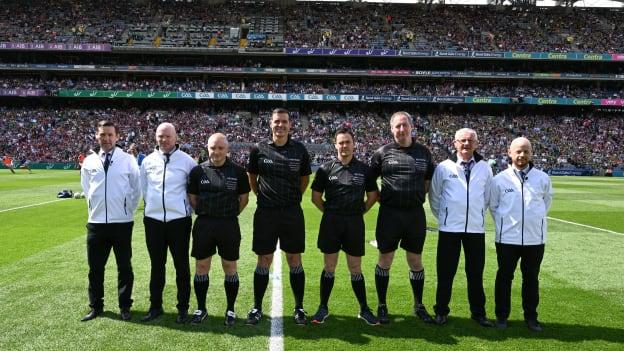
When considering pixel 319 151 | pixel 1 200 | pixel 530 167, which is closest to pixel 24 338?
pixel 530 167

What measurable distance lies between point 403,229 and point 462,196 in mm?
741

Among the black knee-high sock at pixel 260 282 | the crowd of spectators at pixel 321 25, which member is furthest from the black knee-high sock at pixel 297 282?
the crowd of spectators at pixel 321 25

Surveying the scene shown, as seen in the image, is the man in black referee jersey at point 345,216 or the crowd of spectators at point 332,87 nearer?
the man in black referee jersey at point 345,216

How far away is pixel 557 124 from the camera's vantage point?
4844 cm

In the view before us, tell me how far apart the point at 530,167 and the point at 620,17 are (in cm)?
6531

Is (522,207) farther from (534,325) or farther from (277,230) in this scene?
(277,230)

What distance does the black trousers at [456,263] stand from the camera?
5.01 m

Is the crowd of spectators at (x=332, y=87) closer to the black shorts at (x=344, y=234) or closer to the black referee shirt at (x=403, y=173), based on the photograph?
the black referee shirt at (x=403, y=173)

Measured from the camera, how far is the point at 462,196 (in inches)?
197

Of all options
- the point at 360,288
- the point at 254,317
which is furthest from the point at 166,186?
the point at 360,288

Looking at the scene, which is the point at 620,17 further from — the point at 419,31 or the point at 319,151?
the point at 319,151

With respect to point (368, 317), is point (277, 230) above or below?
above

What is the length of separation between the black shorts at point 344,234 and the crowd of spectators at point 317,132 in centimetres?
3337

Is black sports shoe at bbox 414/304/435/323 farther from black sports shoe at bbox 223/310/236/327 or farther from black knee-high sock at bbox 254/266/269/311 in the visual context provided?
black sports shoe at bbox 223/310/236/327
